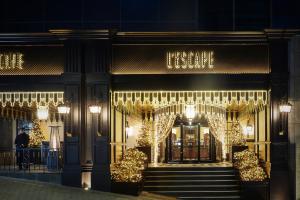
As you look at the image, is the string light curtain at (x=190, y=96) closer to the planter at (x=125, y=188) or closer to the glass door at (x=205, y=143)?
the planter at (x=125, y=188)

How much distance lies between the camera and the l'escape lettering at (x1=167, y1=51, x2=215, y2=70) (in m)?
23.7

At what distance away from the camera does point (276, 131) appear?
23344mm

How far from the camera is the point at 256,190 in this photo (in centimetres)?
2352

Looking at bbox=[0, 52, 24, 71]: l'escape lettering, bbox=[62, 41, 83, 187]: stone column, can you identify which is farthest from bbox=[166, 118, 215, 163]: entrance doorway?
bbox=[0, 52, 24, 71]: l'escape lettering

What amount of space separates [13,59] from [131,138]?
8830mm

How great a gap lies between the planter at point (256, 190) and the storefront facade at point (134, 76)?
21 centimetres

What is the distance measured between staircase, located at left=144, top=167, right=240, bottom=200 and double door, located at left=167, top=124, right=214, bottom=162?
4.47 m

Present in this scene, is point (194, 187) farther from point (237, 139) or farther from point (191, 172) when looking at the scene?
point (237, 139)

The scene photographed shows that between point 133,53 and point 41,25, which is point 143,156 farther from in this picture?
point 41,25

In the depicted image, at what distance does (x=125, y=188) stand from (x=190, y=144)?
804 cm

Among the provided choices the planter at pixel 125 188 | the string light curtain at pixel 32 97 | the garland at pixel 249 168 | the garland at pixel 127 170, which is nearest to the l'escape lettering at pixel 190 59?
the garland at pixel 249 168

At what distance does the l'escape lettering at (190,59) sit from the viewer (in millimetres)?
23703

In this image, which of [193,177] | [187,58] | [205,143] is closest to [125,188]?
[193,177]

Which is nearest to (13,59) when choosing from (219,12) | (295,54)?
(219,12)
